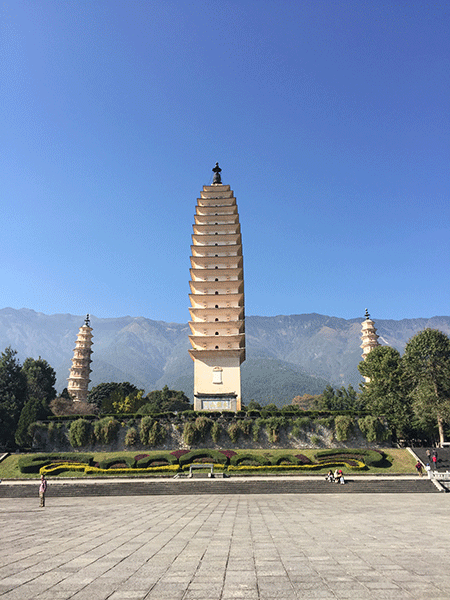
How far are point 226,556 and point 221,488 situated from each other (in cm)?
1617

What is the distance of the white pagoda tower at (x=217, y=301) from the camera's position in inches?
1615

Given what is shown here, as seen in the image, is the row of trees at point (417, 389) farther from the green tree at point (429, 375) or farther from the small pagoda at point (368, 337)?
the small pagoda at point (368, 337)

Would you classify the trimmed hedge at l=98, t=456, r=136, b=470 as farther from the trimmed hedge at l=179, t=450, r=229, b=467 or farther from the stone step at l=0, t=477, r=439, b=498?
the stone step at l=0, t=477, r=439, b=498

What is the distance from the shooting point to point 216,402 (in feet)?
126

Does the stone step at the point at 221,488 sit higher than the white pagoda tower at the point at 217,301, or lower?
lower

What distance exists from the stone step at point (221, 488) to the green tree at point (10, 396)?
20.3 metres

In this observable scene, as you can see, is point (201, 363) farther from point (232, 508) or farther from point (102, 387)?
point (102, 387)

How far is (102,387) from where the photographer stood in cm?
7388

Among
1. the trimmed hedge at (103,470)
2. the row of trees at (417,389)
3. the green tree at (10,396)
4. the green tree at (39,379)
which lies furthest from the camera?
the green tree at (39,379)

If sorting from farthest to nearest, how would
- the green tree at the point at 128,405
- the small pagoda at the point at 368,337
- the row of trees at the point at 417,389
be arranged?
the small pagoda at the point at 368,337, the green tree at the point at 128,405, the row of trees at the point at 417,389

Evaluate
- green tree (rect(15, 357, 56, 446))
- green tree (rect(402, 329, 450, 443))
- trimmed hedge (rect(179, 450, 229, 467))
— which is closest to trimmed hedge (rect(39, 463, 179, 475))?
trimmed hedge (rect(179, 450, 229, 467))

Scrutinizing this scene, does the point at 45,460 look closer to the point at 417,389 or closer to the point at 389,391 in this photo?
the point at 389,391

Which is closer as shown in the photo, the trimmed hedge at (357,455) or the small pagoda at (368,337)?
the trimmed hedge at (357,455)

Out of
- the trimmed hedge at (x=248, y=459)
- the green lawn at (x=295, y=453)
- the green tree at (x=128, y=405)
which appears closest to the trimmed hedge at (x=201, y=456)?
the trimmed hedge at (x=248, y=459)
